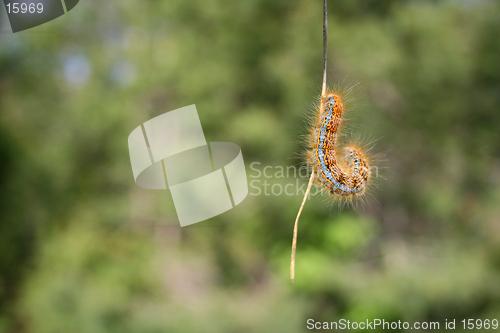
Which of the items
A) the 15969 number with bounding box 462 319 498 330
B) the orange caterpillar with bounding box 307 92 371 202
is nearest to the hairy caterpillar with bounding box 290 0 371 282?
the orange caterpillar with bounding box 307 92 371 202

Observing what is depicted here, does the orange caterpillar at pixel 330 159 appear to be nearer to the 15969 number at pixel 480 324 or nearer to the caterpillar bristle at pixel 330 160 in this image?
the caterpillar bristle at pixel 330 160

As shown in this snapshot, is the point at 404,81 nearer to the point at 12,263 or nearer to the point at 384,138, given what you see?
the point at 384,138

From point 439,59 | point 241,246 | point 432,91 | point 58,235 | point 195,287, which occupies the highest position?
point 439,59

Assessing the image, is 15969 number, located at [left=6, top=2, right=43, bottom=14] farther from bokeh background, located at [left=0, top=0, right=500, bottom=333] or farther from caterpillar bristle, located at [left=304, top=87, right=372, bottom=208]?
caterpillar bristle, located at [left=304, top=87, right=372, bottom=208]

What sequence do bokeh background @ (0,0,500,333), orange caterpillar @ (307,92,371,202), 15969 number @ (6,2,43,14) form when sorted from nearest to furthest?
orange caterpillar @ (307,92,371,202), 15969 number @ (6,2,43,14), bokeh background @ (0,0,500,333)

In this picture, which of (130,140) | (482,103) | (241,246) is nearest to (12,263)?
(130,140)
